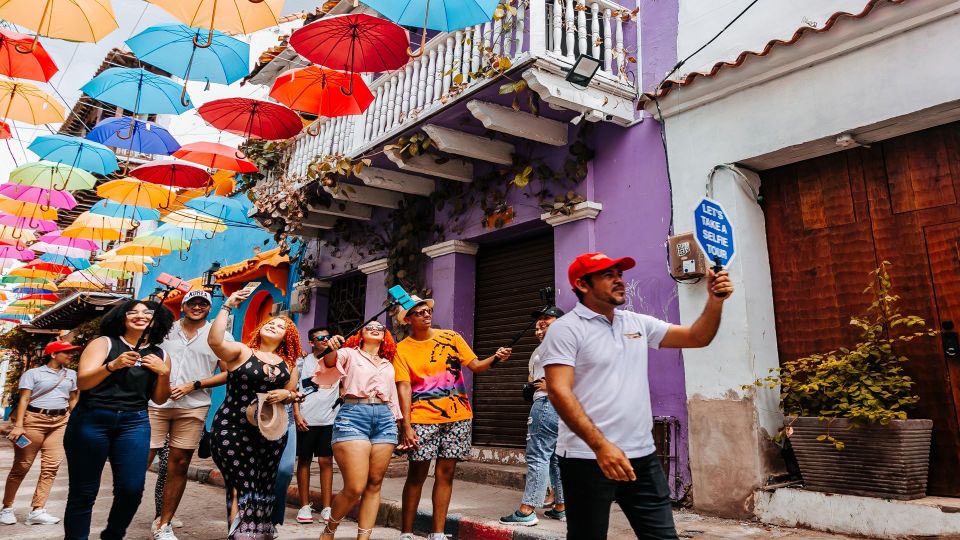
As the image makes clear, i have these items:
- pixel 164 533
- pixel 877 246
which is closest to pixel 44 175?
pixel 164 533

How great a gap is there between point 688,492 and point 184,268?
16.1m

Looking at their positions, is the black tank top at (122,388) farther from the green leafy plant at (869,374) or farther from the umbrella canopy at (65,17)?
the green leafy plant at (869,374)

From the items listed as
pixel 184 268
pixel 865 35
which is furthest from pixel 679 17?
pixel 184 268

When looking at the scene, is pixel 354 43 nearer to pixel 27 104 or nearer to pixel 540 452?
pixel 540 452

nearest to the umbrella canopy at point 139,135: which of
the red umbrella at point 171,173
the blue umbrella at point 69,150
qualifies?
the blue umbrella at point 69,150

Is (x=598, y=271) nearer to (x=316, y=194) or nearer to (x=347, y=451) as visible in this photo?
(x=347, y=451)

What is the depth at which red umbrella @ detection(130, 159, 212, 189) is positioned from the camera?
8.95 metres

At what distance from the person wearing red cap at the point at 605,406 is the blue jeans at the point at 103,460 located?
9.04ft

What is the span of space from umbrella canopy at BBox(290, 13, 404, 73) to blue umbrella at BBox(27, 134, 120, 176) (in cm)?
463

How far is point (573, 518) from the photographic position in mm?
2520

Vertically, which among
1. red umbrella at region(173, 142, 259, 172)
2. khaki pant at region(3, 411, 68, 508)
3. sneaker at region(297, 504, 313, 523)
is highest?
red umbrella at region(173, 142, 259, 172)

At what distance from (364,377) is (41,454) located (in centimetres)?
421

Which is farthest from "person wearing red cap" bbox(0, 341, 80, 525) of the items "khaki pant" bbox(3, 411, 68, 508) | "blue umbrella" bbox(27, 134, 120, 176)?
"blue umbrella" bbox(27, 134, 120, 176)

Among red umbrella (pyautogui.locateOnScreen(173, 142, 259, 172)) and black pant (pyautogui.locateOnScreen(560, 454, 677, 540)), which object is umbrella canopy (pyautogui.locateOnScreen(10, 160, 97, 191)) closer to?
red umbrella (pyautogui.locateOnScreen(173, 142, 259, 172))
